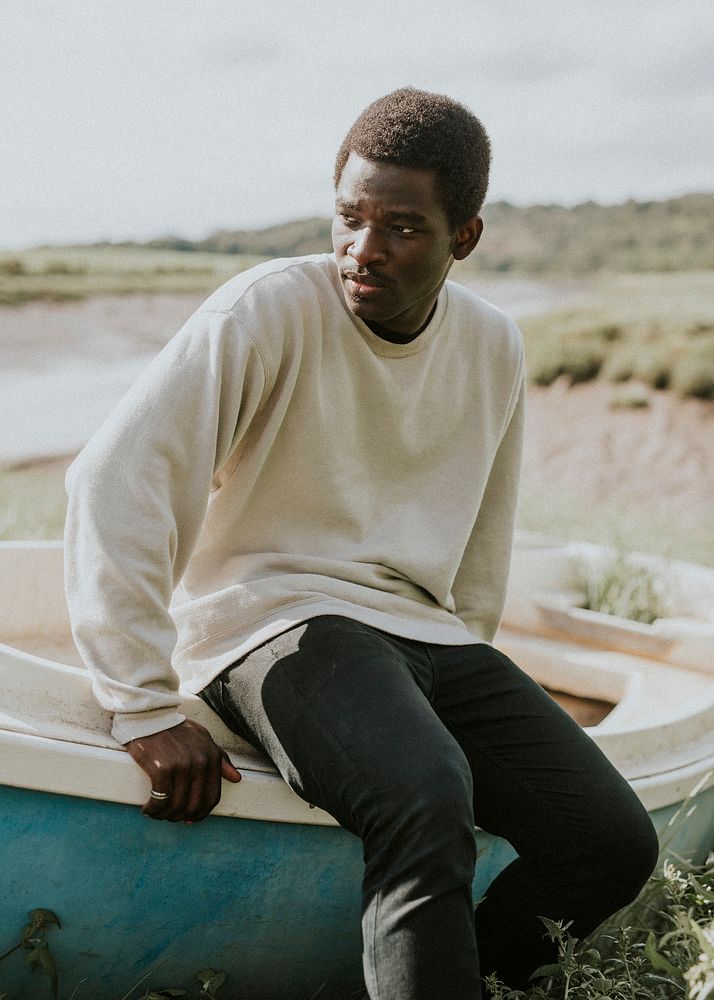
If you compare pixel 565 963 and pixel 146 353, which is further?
pixel 146 353

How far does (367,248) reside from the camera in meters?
1.75

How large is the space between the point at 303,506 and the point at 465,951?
29.4 inches

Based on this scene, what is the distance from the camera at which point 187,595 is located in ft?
6.22

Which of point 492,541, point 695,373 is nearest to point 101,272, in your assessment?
point 695,373

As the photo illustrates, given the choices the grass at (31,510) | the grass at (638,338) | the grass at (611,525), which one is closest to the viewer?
the grass at (31,510)

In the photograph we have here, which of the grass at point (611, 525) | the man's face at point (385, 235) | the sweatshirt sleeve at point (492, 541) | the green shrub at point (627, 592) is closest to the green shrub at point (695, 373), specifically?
the grass at point (611, 525)

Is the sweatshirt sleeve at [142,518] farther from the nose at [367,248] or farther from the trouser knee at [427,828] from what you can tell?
the trouser knee at [427,828]

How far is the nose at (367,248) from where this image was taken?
5.73 feet

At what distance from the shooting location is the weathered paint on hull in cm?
161

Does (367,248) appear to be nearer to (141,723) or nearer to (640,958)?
(141,723)

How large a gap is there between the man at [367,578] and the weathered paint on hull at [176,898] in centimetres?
11

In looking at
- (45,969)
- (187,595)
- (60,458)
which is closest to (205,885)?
(45,969)

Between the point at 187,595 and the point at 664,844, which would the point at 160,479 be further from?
the point at 664,844

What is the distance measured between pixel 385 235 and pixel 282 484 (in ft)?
1.41
